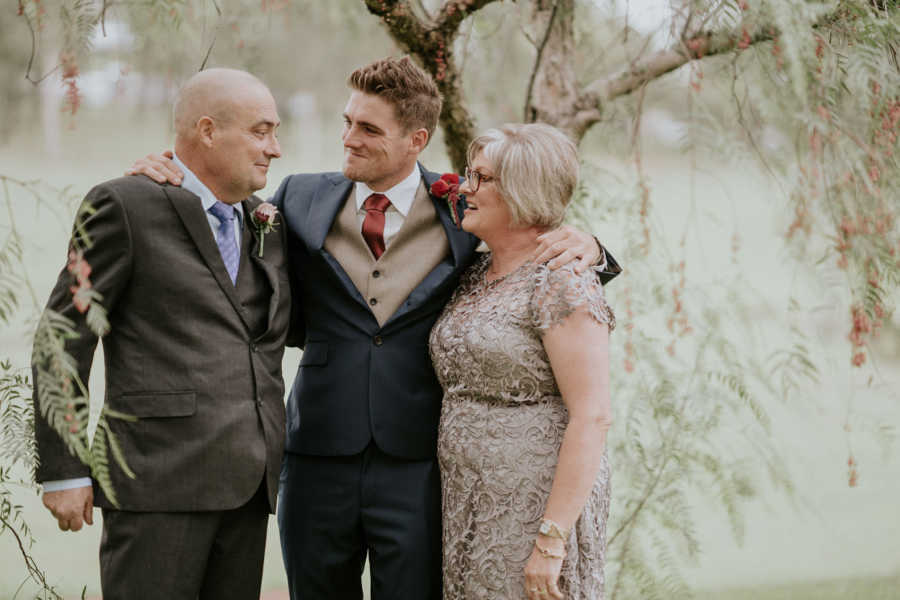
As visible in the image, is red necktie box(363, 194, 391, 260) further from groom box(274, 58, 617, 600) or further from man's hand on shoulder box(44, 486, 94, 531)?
man's hand on shoulder box(44, 486, 94, 531)

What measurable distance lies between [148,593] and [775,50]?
2.03 m

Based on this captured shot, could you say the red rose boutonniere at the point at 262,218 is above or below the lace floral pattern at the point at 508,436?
above

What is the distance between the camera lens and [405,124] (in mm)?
2723

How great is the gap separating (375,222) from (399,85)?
39 centimetres

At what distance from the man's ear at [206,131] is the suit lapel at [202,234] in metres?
0.14

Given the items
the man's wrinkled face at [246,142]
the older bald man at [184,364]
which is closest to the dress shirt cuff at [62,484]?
the older bald man at [184,364]

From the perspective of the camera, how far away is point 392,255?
8.61 ft

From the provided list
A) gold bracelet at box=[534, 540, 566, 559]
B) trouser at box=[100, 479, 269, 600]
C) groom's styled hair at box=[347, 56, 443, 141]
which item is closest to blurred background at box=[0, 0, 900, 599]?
groom's styled hair at box=[347, 56, 443, 141]

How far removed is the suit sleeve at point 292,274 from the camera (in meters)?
2.67

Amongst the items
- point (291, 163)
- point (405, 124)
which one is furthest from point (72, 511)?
point (291, 163)

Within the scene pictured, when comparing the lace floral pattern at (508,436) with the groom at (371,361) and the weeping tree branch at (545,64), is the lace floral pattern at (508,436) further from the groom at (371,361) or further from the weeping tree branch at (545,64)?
the weeping tree branch at (545,64)

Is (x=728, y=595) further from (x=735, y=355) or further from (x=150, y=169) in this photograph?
(x=150, y=169)

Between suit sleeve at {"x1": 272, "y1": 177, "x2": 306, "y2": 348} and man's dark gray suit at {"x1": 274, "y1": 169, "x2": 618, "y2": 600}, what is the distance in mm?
13

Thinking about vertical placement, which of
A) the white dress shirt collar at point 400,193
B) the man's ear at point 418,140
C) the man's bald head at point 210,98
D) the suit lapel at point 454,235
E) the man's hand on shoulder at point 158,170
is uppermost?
the man's bald head at point 210,98
